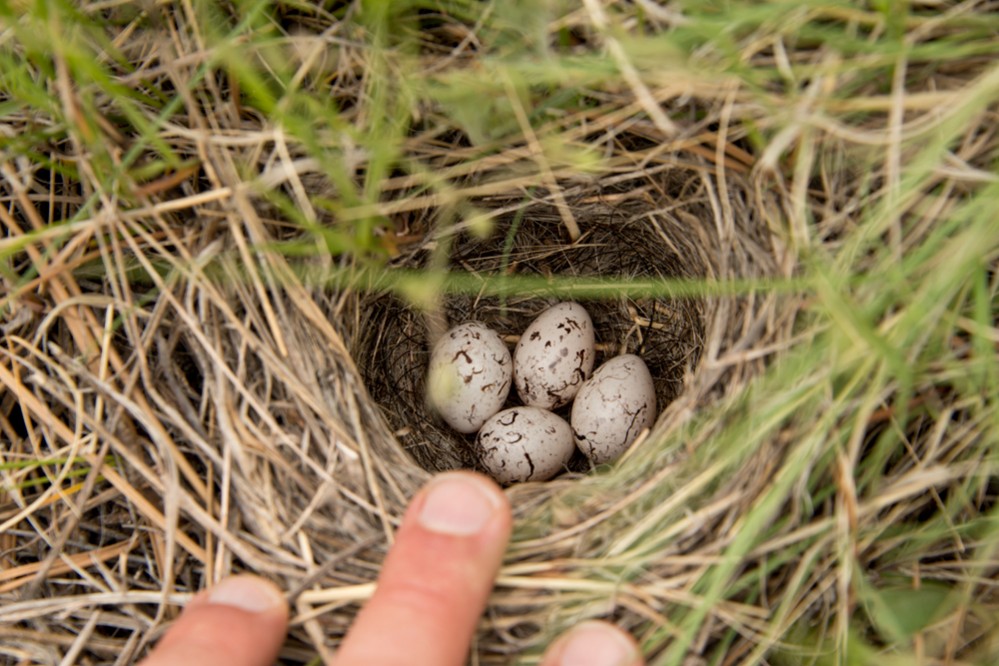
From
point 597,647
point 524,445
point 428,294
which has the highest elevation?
point 428,294

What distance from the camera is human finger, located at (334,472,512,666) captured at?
1099 mm

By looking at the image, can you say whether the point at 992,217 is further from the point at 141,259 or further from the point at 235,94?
the point at 141,259

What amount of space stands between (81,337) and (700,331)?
121 cm

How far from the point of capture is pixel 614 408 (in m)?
1.73

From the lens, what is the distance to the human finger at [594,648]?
3.65ft

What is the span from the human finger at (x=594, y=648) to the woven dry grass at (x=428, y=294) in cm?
4

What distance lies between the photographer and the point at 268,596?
124cm

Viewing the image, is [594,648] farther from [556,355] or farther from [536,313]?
[536,313]

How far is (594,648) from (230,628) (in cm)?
53

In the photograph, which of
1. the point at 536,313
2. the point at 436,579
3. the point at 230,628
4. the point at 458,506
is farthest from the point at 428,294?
the point at 536,313

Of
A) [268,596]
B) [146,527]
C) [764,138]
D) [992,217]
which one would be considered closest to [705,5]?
[764,138]

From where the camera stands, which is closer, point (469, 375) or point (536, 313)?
point (469, 375)

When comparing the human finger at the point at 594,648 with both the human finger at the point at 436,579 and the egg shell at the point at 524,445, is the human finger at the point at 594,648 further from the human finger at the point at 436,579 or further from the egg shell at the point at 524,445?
the egg shell at the point at 524,445

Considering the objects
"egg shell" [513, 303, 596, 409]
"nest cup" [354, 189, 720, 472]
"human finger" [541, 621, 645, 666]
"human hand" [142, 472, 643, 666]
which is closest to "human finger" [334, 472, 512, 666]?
"human hand" [142, 472, 643, 666]
